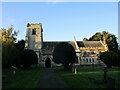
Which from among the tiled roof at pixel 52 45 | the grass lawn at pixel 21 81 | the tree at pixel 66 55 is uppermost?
the tiled roof at pixel 52 45

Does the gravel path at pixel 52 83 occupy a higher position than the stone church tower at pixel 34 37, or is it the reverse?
the stone church tower at pixel 34 37

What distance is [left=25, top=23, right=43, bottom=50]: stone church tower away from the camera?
6450cm

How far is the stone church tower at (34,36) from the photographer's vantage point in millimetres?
64500

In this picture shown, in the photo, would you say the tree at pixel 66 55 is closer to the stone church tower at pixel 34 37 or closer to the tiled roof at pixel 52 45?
the tiled roof at pixel 52 45

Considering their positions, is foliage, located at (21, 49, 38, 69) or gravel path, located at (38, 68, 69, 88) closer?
gravel path, located at (38, 68, 69, 88)

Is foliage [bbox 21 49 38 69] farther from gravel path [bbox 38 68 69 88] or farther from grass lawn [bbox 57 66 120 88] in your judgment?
gravel path [bbox 38 68 69 88]

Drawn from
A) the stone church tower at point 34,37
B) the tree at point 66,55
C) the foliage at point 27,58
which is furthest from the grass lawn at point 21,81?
the stone church tower at point 34,37

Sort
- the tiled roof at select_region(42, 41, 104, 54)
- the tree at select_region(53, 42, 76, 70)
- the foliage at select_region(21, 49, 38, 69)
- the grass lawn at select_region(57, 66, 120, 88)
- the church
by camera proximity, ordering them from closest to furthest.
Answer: the grass lawn at select_region(57, 66, 120, 88)
the tree at select_region(53, 42, 76, 70)
the foliage at select_region(21, 49, 38, 69)
the church
the tiled roof at select_region(42, 41, 104, 54)

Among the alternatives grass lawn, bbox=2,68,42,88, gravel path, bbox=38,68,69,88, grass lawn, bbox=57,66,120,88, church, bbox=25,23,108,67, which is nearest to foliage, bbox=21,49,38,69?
church, bbox=25,23,108,67

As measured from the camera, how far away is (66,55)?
35469 millimetres

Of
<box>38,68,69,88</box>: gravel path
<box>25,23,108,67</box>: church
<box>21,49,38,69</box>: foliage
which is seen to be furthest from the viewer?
<box>25,23,108,67</box>: church

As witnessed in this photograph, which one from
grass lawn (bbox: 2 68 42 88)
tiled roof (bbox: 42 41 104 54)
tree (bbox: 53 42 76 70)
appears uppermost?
tiled roof (bbox: 42 41 104 54)

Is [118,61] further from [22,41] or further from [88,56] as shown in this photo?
[22,41]

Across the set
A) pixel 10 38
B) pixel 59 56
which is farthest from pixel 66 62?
pixel 10 38
